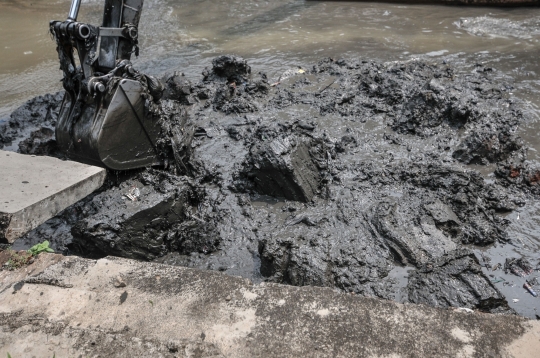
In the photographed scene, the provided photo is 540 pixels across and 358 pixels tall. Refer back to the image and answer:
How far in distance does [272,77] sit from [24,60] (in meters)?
5.28

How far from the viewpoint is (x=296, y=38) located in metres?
9.11

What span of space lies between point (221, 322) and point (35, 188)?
6.63 feet

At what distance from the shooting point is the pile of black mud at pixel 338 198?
3.71m

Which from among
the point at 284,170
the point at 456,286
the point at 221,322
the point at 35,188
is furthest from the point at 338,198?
the point at 35,188

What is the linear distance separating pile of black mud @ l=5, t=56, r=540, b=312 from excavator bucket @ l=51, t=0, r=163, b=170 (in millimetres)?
381

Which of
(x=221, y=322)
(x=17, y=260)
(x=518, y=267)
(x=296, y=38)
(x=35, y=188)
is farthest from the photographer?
(x=296, y=38)

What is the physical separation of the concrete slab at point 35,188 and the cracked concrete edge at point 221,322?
60cm

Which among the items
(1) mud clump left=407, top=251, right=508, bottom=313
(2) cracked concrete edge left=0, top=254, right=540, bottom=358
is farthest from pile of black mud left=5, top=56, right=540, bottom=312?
(2) cracked concrete edge left=0, top=254, right=540, bottom=358

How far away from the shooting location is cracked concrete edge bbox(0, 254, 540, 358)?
216 centimetres

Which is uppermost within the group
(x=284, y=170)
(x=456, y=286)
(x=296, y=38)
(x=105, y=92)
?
(x=105, y=92)

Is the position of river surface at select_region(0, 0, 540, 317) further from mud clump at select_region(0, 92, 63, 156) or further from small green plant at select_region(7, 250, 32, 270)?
small green plant at select_region(7, 250, 32, 270)

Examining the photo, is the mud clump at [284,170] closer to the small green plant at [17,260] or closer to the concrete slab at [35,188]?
the concrete slab at [35,188]

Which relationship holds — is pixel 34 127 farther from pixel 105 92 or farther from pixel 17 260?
pixel 17 260

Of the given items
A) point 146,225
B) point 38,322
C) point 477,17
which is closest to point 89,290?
point 38,322
